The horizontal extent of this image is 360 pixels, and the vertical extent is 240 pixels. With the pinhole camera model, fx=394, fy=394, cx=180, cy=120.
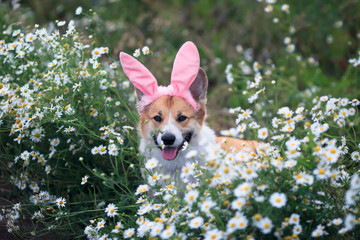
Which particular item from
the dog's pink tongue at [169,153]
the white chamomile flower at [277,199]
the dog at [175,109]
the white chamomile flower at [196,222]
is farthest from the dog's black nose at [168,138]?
the white chamomile flower at [277,199]

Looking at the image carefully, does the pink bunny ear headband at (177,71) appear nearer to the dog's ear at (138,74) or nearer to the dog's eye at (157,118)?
the dog's ear at (138,74)

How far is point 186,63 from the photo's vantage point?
124 inches

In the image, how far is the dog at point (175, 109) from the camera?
3156 mm

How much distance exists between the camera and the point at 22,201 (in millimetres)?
3334

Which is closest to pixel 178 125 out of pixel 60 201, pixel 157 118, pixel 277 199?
pixel 157 118

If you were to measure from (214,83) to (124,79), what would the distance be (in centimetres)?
264

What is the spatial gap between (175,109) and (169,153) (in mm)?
383

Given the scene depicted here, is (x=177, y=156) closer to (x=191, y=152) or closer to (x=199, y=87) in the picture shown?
(x=199, y=87)

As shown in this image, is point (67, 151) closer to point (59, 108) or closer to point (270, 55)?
point (59, 108)

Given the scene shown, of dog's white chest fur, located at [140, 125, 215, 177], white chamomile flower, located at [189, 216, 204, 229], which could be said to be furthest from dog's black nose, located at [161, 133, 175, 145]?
white chamomile flower, located at [189, 216, 204, 229]

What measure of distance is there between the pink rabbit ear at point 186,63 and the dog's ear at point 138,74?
0.72ft

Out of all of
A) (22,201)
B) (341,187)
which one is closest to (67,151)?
(22,201)

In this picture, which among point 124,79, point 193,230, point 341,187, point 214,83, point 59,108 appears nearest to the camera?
point 193,230

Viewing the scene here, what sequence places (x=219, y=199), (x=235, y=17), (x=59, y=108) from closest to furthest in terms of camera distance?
(x=219, y=199)
(x=59, y=108)
(x=235, y=17)
